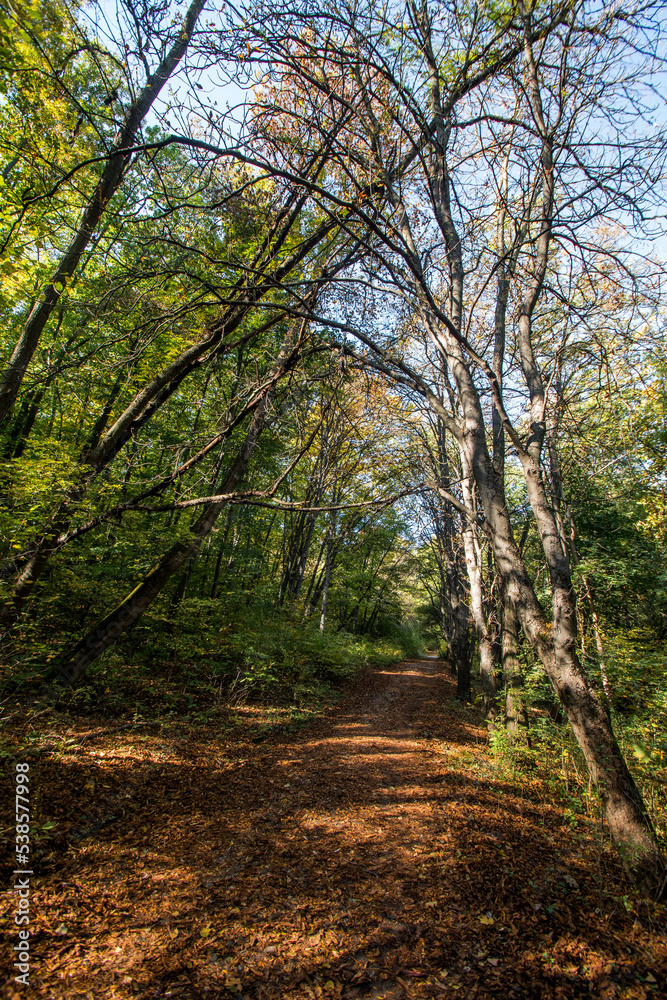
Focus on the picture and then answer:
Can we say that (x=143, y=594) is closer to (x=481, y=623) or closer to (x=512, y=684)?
(x=512, y=684)

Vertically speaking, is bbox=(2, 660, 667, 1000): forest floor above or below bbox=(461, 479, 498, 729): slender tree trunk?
below

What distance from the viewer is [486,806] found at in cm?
452

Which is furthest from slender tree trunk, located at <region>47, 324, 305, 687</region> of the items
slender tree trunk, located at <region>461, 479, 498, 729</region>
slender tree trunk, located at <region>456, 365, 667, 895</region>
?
slender tree trunk, located at <region>461, 479, 498, 729</region>

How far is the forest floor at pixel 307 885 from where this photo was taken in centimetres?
230

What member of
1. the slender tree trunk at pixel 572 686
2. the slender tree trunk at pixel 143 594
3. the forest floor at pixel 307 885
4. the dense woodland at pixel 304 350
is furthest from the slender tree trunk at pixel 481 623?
the slender tree trunk at pixel 143 594

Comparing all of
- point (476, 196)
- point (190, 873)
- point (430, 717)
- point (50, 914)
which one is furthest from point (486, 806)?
point (476, 196)

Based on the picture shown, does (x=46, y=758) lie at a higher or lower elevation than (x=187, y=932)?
higher

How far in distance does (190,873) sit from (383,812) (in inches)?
83.7

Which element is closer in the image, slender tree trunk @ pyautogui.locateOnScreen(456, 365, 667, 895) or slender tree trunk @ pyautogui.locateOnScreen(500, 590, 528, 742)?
slender tree trunk @ pyautogui.locateOnScreen(456, 365, 667, 895)

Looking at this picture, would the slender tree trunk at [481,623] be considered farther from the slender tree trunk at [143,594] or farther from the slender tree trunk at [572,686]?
the slender tree trunk at [143,594]

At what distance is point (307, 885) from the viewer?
310cm

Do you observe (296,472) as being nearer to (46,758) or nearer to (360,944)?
(46,758)

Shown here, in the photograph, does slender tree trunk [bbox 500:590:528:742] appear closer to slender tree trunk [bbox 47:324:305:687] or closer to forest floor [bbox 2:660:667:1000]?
forest floor [bbox 2:660:667:1000]

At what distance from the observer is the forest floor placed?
230 cm
